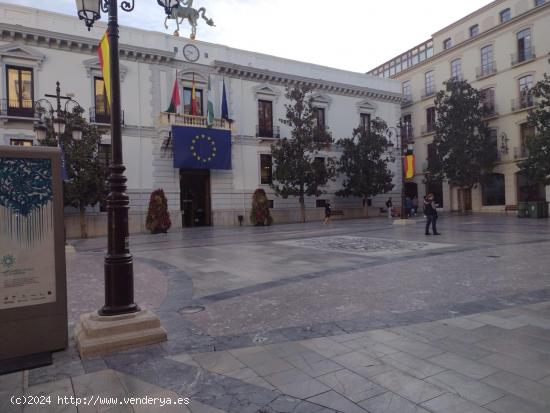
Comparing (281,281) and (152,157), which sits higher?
(152,157)

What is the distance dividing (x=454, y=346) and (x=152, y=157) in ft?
77.2

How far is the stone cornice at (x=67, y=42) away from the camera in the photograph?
21000mm

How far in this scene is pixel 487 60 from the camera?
34.4 meters

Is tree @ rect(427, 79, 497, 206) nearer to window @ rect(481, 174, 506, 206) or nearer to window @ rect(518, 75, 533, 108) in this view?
window @ rect(481, 174, 506, 206)

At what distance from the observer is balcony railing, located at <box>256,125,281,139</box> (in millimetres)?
29544

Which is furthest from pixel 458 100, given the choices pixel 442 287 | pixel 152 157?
pixel 442 287

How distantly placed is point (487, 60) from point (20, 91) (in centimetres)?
3559

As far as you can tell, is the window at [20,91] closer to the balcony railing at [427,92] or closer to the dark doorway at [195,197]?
the dark doorway at [195,197]

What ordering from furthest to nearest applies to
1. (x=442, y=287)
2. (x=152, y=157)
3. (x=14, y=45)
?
(x=152, y=157) → (x=14, y=45) → (x=442, y=287)

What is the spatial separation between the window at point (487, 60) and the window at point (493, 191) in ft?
30.2

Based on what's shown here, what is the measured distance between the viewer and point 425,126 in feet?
131

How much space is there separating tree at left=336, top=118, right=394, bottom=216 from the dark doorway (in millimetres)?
10565

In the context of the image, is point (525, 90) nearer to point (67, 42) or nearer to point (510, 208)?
point (510, 208)

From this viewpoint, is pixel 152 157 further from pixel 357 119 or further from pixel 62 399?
pixel 62 399
